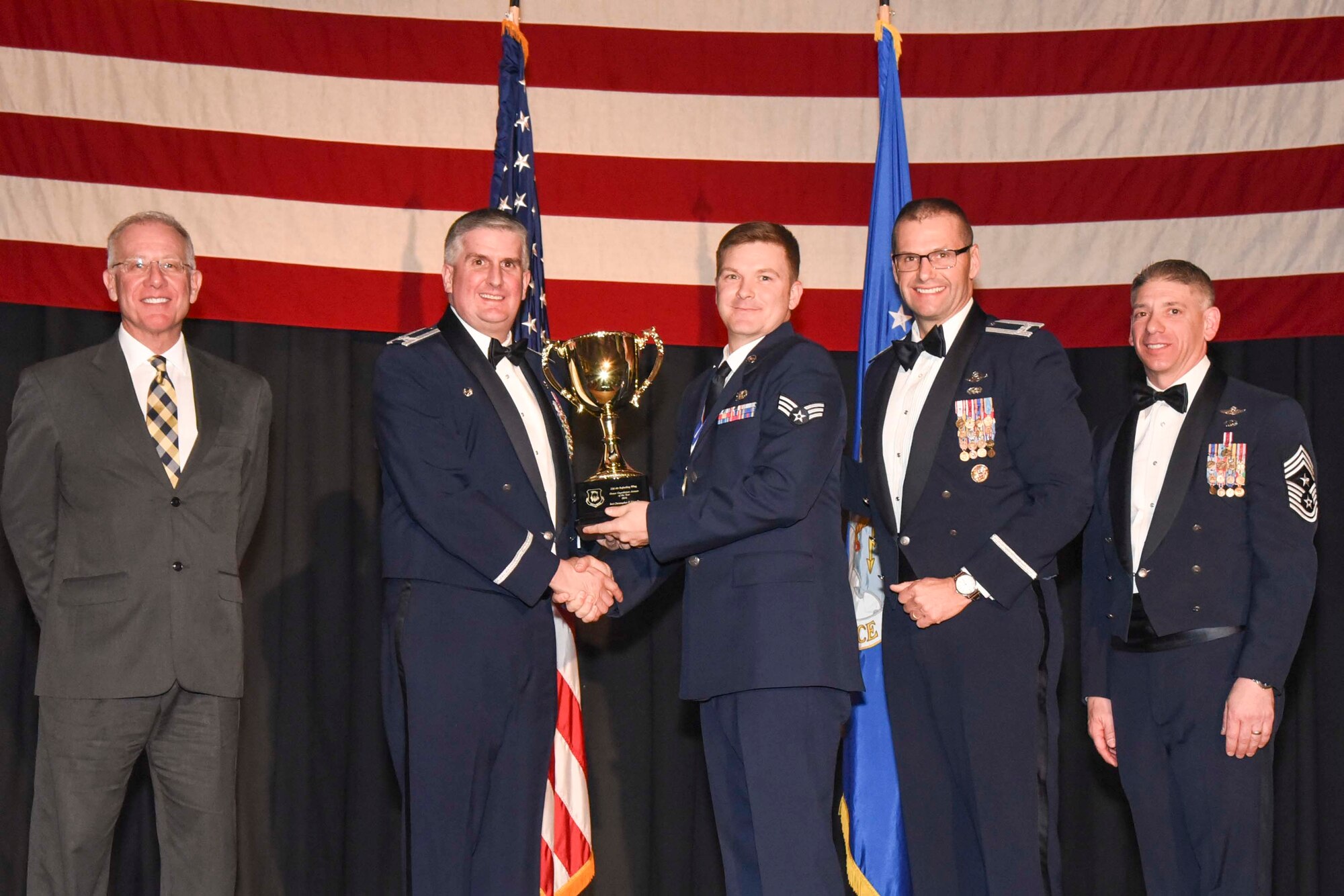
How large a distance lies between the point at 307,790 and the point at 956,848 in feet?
8.78

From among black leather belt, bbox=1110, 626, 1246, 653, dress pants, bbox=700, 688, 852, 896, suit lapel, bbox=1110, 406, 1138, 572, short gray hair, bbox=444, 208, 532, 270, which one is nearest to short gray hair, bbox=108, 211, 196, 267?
short gray hair, bbox=444, 208, 532, 270

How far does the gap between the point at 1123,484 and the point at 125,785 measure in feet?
9.64

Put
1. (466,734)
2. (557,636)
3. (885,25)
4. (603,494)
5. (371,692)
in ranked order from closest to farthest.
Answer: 1. (466,734)
2. (603,494)
3. (557,636)
4. (885,25)
5. (371,692)

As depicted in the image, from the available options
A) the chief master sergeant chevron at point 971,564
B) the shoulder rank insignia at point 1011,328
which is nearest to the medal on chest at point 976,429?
the chief master sergeant chevron at point 971,564

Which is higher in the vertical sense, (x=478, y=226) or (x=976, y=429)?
(x=478, y=226)

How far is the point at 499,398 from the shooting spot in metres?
3.47

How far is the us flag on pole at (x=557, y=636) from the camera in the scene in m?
4.19

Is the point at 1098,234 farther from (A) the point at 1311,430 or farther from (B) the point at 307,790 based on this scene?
(B) the point at 307,790

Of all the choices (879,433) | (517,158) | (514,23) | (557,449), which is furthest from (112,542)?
(514,23)

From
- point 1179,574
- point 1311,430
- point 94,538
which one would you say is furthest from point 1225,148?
point 94,538

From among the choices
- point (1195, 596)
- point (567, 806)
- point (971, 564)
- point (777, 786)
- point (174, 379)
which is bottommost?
point (567, 806)

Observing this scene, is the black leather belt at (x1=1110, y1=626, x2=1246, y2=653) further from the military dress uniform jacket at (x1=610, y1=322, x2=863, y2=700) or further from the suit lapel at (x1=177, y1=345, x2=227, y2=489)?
the suit lapel at (x1=177, y1=345, x2=227, y2=489)

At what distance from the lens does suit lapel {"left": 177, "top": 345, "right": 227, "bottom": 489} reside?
136 inches

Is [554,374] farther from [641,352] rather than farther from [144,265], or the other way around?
[144,265]
